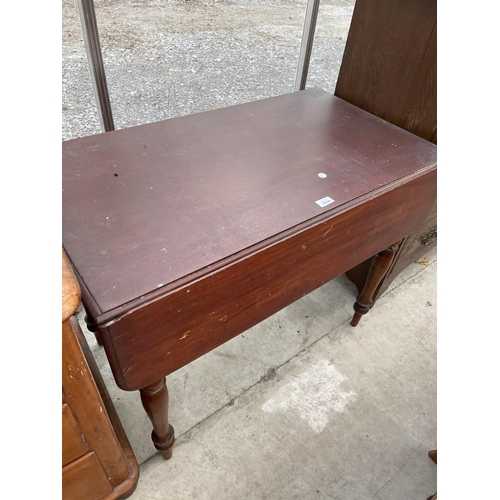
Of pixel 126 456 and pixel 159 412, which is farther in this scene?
pixel 126 456

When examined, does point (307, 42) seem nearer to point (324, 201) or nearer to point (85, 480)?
point (324, 201)

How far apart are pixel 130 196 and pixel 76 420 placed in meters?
0.44

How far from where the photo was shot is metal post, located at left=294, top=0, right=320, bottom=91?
5.09 feet

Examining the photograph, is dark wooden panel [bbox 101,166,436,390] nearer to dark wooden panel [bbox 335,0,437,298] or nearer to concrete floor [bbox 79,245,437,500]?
dark wooden panel [bbox 335,0,437,298]

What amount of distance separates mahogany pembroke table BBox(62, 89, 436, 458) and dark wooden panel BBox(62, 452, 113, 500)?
158 mm

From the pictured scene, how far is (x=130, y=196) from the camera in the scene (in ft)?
2.70

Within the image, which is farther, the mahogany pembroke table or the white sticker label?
the white sticker label

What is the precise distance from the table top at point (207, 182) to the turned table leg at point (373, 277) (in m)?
0.35

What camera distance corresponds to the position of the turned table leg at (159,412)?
0.87m

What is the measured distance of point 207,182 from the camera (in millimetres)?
889

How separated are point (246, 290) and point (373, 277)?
75 cm

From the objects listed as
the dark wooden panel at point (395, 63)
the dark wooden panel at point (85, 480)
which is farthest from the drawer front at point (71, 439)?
the dark wooden panel at point (395, 63)

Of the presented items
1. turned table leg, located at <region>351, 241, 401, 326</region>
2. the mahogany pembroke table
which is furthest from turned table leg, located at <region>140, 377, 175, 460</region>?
turned table leg, located at <region>351, 241, 401, 326</region>

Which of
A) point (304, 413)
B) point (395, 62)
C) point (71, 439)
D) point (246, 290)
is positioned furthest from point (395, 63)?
point (71, 439)
